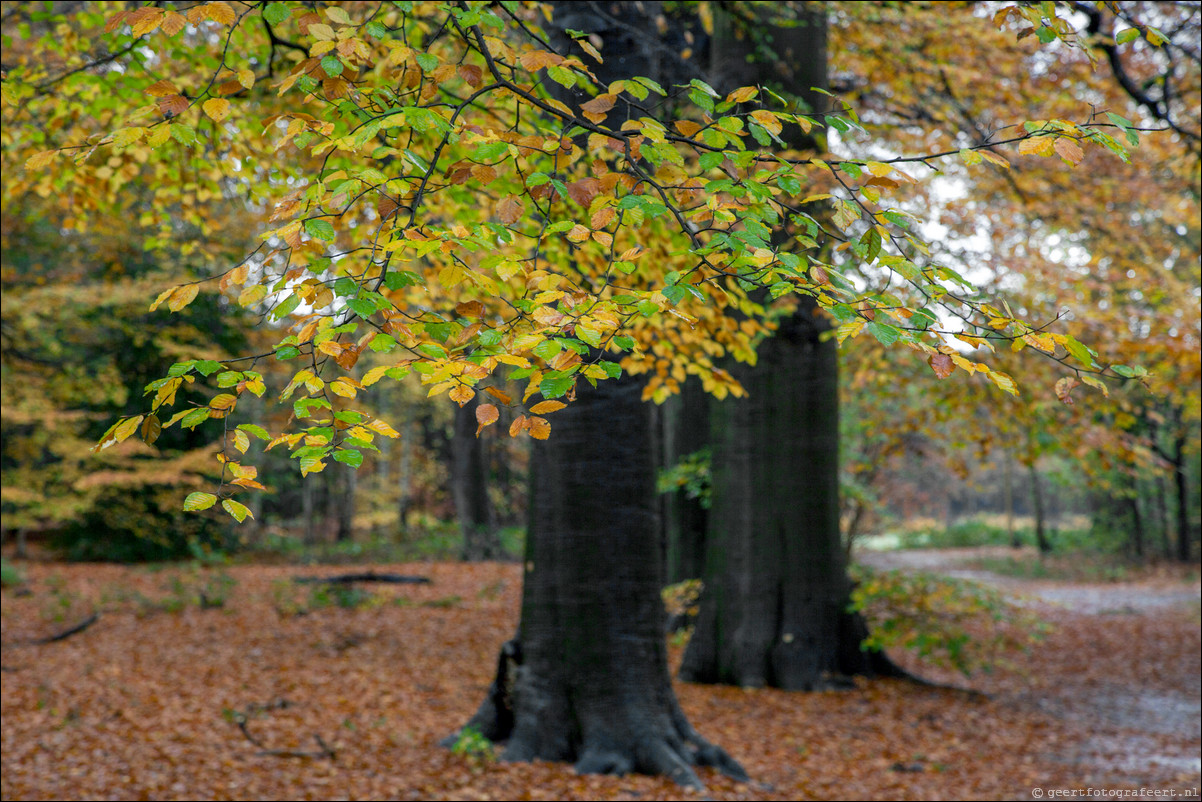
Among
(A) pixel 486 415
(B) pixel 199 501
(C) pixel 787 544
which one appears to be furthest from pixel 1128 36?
(C) pixel 787 544

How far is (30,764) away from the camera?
510 centimetres

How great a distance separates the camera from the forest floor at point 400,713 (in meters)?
4.95

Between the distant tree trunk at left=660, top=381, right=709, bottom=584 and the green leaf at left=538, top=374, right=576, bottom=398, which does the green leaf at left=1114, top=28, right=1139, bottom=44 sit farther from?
the distant tree trunk at left=660, top=381, right=709, bottom=584

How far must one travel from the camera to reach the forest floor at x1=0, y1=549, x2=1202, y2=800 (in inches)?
195

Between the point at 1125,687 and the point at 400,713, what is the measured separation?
26.3 ft

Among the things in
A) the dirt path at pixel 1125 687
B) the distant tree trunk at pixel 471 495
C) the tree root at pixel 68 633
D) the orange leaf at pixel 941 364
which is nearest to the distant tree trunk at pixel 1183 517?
the dirt path at pixel 1125 687

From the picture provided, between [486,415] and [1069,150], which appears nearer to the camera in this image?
[486,415]

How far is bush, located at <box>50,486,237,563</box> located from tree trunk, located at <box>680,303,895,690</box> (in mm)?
11235

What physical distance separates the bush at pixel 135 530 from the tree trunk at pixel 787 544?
11235 millimetres

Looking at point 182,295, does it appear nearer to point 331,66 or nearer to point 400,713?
point 331,66

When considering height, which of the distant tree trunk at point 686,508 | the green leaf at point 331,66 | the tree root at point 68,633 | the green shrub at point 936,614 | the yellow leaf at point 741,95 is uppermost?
the yellow leaf at point 741,95

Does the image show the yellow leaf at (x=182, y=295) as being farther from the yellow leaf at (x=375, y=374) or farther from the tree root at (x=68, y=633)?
the tree root at (x=68, y=633)

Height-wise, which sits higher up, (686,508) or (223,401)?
(223,401)

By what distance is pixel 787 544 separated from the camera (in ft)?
24.9
